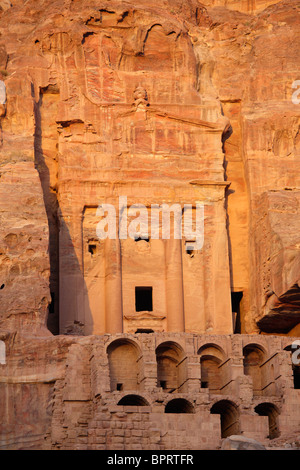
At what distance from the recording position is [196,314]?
6375cm

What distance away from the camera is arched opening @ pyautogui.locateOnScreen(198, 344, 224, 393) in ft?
193

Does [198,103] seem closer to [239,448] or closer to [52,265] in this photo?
[52,265]

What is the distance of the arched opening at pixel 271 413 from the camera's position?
185ft

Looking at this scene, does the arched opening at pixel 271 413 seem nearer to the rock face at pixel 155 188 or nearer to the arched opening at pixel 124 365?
the rock face at pixel 155 188

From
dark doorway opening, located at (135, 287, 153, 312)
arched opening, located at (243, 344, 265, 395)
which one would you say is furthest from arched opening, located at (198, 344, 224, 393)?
dark doorway opening, located at (135, 287, 153, 312)

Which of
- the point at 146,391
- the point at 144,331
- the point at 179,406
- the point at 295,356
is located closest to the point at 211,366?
the point at 179,406

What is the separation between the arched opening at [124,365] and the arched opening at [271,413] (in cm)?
509

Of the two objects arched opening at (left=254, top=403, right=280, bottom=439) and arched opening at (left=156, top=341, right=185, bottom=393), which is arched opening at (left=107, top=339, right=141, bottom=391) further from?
arched opening at (left=254, top=403, right=280, bottom=439)

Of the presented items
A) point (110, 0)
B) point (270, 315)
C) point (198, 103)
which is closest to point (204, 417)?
A: point (270, 315)

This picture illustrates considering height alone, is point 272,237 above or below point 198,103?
below

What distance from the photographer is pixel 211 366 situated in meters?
59.4

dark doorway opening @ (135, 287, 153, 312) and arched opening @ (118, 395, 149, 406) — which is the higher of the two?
dark doorway opening @ (135, 287, 153, 312)

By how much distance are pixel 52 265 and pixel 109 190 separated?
433 cm

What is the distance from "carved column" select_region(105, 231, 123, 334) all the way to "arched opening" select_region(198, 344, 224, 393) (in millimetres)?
4862
